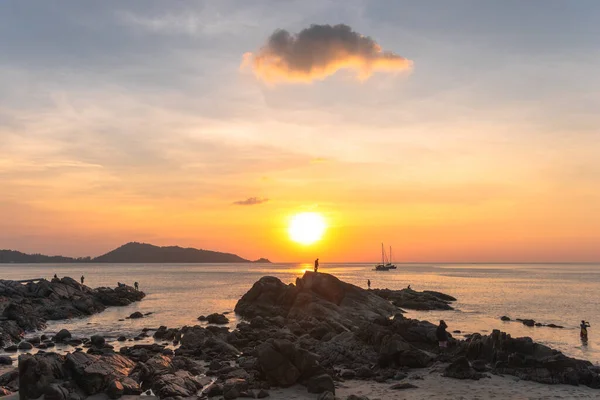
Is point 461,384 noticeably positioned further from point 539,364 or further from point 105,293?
point 105,293

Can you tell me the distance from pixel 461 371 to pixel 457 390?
3560 millimetres

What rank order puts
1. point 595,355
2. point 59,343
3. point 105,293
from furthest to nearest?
1. point 105,293
2. point 59,343
3. point 595,355

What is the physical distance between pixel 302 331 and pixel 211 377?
705 inches

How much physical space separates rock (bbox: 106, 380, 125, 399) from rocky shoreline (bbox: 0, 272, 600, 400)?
6 cm

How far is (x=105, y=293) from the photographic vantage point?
93188 millimetres

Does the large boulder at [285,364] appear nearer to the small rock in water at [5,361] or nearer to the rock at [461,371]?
the rock at [461,371]

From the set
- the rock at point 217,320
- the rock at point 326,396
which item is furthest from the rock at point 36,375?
the rock at point 217,320

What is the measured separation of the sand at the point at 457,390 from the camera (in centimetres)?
2625

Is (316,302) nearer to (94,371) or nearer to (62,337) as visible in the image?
(62,337)

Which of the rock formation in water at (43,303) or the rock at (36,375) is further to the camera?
the rock formation in water at (43,303)

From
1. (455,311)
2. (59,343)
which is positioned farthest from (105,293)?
(455,311)

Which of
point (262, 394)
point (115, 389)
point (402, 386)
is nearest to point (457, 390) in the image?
point (402, 386)

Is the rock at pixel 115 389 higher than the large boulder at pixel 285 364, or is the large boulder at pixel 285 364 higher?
the large boulder at pixel 285 364

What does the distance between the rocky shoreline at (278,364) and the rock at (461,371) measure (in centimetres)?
6
